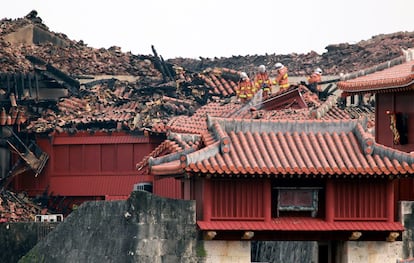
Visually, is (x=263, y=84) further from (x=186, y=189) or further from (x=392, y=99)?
(x=186, y=189)

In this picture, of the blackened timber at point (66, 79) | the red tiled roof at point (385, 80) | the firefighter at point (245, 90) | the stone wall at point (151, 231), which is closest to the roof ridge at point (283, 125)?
the stone wall at point (151, 231)

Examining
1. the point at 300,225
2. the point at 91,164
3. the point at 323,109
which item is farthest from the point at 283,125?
the point at 91,164

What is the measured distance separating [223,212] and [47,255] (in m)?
8.59

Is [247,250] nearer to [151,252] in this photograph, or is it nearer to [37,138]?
[151,252]

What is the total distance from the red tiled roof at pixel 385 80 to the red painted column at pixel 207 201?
412 inches

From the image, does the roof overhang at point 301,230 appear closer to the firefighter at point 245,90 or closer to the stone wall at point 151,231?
the stone wall at point 151,231

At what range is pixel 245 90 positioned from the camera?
283 ft

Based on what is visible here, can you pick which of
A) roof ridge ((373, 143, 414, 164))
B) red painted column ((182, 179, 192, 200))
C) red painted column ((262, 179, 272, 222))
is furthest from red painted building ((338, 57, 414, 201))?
red painted column ((262, 179, 272, 222))

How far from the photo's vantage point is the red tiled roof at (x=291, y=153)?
193 ft

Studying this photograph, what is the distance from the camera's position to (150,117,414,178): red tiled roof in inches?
2322

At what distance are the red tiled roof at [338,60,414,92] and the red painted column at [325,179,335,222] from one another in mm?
8173

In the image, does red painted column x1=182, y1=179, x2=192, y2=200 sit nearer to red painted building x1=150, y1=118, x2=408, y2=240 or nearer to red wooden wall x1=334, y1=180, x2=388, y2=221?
red painted building x1=150, y1=118, x2=408, y2=240

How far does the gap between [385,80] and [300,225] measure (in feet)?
36.5

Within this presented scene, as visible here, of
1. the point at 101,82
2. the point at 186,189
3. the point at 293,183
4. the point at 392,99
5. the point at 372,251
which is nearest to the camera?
the point at 293,183
